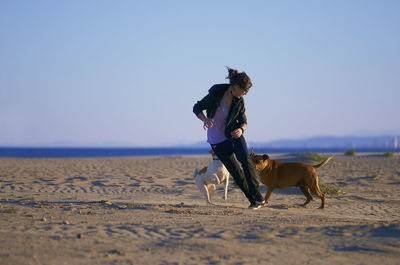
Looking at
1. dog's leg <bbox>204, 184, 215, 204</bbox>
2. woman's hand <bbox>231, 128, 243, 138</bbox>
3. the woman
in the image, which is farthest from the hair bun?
dog's leg <bbox>204, 184, 215, 204</bbox>

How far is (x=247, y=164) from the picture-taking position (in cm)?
620

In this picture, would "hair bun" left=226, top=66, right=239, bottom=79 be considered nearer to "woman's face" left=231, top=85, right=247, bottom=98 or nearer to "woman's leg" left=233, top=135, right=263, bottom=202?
"woman's face" left=231, top=85, right=247, bottom=98

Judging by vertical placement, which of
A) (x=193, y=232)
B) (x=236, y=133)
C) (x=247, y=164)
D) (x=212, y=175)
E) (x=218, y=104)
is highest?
(x=218, y=104)

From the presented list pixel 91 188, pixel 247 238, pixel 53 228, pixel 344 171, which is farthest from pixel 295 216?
pixel 344 171

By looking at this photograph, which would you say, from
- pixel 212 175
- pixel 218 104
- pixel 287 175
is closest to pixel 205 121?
pixel 218 104

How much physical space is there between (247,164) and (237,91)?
1041 millimetres

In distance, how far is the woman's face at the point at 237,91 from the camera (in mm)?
5984

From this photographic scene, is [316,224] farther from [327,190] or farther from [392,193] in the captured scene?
[392,193]

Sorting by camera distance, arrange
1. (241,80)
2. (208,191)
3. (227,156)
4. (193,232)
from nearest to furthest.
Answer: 1. (193,232)
2. (241,80)
3. (227,156)
4. (208,191)

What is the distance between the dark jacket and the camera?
19.9ft

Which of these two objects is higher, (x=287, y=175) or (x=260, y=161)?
(x=260, y=161)

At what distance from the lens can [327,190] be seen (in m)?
8.76

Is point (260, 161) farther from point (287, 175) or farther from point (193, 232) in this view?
point (193, 232)

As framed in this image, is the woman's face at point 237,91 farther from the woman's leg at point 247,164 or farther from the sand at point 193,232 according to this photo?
the sand at point 193,232
